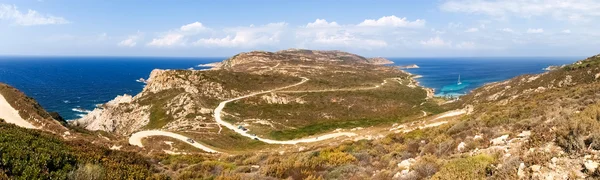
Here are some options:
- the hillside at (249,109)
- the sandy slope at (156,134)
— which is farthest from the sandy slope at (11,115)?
the hillside at (249,109)

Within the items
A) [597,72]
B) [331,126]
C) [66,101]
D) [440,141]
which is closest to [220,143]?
[331,126]

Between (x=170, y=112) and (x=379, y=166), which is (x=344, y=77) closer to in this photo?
(x=170, y=112)

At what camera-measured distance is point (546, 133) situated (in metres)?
11.1

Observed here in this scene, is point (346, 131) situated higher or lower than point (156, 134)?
lower

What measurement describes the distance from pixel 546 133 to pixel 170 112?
71.2 meters

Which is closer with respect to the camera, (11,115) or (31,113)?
(11,115)

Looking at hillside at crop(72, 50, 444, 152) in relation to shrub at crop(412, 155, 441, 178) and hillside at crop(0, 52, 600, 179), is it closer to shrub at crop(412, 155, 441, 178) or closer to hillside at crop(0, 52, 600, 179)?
hillside at crop(0, 52, 600, 179)

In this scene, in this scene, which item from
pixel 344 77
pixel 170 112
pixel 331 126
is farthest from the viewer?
pixel 344 77

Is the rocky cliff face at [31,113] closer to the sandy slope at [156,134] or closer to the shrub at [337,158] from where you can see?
the sandy slope at [156,134]

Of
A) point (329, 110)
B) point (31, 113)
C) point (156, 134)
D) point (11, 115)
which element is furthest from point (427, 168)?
point (329, 110)

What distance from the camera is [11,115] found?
135 ft

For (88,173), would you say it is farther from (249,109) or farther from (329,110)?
(329,110)

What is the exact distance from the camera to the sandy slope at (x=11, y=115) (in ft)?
125

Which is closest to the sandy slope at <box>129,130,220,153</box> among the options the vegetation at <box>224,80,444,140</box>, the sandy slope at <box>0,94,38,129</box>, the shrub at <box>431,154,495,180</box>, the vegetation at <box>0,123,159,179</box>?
the sandy slope at <box>0,94,38,129</box>
